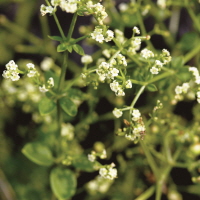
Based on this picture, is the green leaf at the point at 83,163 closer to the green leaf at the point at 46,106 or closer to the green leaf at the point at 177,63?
the green leaf at the point at 46,106

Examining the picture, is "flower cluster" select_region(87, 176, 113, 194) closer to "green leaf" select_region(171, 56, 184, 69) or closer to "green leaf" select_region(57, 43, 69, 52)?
"green leaf" select_region(171, 56, 184, 69)

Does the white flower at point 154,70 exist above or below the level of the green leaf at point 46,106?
above

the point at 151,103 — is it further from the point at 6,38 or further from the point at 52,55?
the point at 6,38

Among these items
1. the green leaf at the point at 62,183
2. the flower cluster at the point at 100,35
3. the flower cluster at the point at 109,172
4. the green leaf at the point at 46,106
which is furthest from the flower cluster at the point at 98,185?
the flower cluster at the point at 100,35

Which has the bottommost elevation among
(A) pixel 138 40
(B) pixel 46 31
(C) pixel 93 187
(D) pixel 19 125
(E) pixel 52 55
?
(C) pixel 93 187

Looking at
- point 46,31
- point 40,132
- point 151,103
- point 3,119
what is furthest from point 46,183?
point 46,31

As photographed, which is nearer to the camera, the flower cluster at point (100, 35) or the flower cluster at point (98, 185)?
the flower cluster at point (100, 35)
